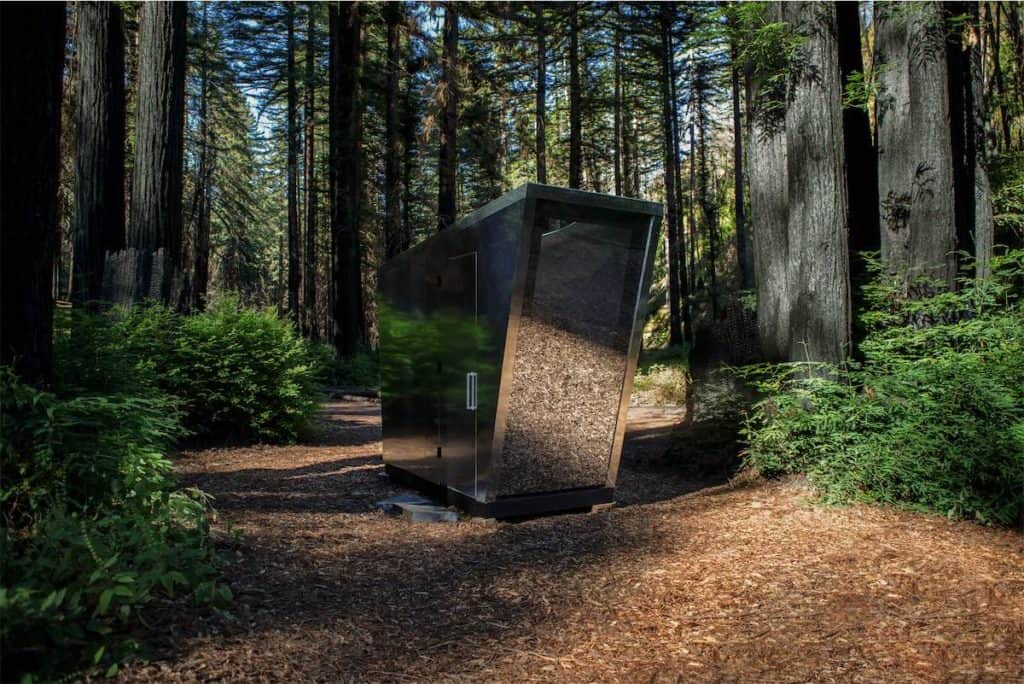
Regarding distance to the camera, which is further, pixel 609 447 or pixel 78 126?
pixel 78 126

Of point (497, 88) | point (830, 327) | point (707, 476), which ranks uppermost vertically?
point (497, 88)

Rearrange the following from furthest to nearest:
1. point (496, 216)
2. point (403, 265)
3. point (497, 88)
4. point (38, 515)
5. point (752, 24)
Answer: point (497, 88) → point (403, 265) → point (752, 24) → point (496, 216) → point (38, 515)

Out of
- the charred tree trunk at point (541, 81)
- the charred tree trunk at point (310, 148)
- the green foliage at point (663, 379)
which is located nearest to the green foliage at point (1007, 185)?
the green foliage at point (663, 379)

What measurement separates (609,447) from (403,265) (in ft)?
9.56

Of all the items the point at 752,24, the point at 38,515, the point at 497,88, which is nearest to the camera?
the point at 38,515

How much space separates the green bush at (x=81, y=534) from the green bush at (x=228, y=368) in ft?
16.5

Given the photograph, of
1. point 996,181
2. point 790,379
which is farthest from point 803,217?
point 996,181

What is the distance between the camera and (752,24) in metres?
6.82

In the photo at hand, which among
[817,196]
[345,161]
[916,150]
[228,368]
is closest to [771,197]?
[817,196]

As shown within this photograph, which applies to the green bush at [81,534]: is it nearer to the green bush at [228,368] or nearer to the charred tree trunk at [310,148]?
the green bush at [228,368]

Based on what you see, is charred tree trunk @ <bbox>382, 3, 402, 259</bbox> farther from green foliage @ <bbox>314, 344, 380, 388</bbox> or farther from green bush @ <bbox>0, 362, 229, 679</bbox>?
green bush @ <bbox>0, 362, 229, 679</bbox>

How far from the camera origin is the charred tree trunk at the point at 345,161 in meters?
18.0

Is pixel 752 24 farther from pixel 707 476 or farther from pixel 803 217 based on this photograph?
pixel 707 476

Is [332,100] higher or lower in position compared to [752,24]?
higher
